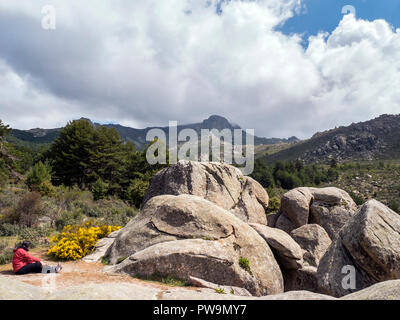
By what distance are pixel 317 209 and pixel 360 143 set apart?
138268 mm

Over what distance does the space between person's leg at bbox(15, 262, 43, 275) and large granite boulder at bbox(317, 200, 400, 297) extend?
10757 mm

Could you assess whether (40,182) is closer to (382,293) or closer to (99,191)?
(99,191)

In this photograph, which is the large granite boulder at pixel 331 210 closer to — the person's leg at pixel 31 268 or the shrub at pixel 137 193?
the person's leg at pixel 31 268

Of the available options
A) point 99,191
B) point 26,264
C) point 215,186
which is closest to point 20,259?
point 26,264

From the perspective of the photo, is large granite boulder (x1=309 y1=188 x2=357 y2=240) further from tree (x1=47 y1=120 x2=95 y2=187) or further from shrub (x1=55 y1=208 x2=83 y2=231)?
tree (x1=47 y1=120 x2=95 y2=187)

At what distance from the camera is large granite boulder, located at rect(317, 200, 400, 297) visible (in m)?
8.49

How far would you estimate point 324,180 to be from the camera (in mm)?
84188

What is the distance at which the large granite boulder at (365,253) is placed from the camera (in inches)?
334

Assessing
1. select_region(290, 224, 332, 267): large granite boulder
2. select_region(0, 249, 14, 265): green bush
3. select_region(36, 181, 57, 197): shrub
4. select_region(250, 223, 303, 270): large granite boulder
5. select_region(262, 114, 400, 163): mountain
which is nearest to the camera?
select_region(0, 249, 14, 265): green bush

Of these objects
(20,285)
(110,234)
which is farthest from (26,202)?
(20,285)

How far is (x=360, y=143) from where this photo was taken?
132 meters

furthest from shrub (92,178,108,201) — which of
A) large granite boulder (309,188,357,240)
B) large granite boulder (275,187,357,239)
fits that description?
large granite boulder (309,188,357,240)

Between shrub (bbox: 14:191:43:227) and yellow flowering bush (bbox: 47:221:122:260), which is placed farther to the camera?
Answer: shrub (bbox: 14:191:43:227)
